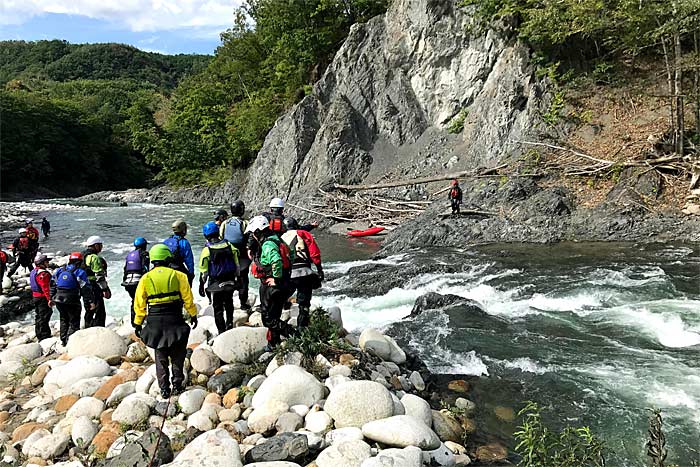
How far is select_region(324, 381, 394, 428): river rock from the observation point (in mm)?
5250

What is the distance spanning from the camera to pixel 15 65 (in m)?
121

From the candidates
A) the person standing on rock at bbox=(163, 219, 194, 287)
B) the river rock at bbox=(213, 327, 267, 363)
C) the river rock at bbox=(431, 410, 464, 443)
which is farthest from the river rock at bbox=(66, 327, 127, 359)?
the river rock at bbox=(431, 410, 464, 443)

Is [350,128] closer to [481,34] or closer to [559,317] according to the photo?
[481,34]

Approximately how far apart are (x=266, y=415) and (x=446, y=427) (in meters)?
2.11

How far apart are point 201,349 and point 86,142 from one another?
6320 cm

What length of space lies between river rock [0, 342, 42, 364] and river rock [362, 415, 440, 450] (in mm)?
6450

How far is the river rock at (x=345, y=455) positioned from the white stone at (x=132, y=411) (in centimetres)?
225

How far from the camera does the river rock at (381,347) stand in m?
7.36

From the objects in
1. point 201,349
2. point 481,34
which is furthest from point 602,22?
point 201,349

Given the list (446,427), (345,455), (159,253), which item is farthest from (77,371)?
(446,427)

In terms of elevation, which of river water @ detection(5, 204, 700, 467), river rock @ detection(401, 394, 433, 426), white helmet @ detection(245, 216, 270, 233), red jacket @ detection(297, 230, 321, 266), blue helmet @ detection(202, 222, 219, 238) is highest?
white helmet @ detection(245, 216, 270, 233)

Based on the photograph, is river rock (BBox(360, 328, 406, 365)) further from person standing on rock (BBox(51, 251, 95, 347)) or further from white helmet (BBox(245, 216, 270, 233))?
person standing on rock (BBox(51, 251, 95, 347))

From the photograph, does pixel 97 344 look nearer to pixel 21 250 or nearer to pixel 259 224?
pixel 259 224

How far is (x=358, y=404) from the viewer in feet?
17.5
